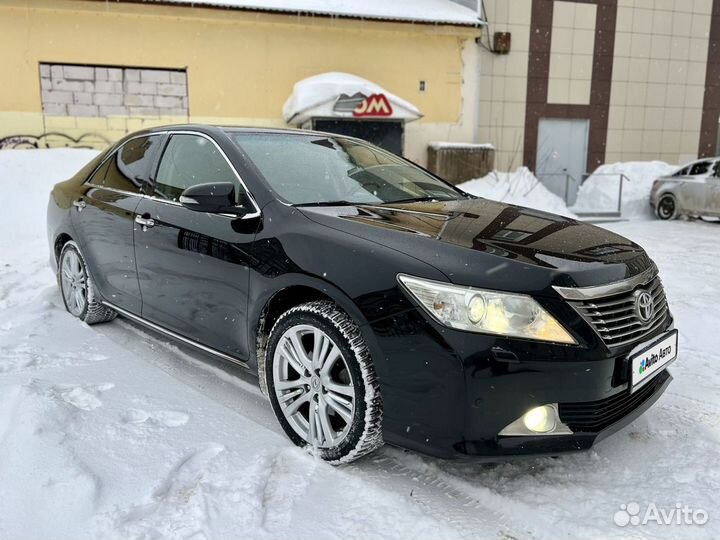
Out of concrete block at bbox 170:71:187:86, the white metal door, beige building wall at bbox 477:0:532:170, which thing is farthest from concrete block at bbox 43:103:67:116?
the white metal door

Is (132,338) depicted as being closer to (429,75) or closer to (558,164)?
(429,75)

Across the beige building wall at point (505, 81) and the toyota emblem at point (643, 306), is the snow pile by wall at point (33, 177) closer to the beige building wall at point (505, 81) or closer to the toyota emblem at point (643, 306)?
the toyota emblem at point (643, 306)

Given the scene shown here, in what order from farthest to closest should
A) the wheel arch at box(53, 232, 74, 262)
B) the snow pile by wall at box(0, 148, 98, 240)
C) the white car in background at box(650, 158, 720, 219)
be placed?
the white car in background at box(650, 158, 720, 219) → the snow pile by wall at box(0, 148, 98, 240) → the wheel arch at box(53, 232, 74, 262)

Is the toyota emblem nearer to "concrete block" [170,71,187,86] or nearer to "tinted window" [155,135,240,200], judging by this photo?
"tinted window" [155,135,240,200]

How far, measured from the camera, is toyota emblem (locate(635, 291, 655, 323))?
230 cm

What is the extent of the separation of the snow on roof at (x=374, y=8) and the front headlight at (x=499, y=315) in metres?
12.0

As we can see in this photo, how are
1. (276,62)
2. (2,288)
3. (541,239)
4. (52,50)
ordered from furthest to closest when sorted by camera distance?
(276,62) → (52,50) → (2,288) → (541,239)

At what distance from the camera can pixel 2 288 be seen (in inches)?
207

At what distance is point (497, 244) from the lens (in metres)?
2.28

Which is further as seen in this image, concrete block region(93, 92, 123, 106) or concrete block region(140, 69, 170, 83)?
concrete block region(140, 69, 170, 83)

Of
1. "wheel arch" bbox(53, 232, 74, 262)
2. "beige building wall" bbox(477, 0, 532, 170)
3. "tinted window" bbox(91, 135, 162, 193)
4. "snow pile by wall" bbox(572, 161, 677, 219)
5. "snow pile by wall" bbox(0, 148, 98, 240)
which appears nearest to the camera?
"tinted window" bbox(91, 135, 162, 193)

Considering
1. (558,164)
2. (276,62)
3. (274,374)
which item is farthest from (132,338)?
(558,164)

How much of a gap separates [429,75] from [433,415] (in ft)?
42.1

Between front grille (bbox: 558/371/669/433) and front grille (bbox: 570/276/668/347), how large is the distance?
22cm
